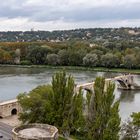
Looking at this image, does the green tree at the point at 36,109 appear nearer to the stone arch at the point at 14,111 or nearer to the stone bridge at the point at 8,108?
the stone bridge at the point at 8,108

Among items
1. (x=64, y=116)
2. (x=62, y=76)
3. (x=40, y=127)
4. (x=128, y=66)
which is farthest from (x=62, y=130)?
(x=128, y=66)

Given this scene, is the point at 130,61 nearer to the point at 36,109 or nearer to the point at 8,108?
the point at 8,108

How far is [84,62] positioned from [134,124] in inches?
3062

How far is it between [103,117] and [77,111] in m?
5.19

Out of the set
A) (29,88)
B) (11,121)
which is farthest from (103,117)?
(29,88)

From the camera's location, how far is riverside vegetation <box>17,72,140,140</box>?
3381cm

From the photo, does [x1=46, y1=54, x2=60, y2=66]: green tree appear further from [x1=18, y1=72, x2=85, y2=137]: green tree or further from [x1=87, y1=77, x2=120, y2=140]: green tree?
[x1=87, y1=77, x2=120, y2=140]: green tree

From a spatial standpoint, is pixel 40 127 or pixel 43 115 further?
pixel 43 115

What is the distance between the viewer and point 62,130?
38969mm

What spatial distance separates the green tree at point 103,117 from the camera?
33.2 meters

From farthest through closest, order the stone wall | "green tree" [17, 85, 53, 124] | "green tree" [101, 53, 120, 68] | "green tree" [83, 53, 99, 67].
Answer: "green tree" [83, 53, 99, 67]
"green tree" [101, 53, 120, 68]
"green tree" [17, 85, 53, 124]
the stone wall

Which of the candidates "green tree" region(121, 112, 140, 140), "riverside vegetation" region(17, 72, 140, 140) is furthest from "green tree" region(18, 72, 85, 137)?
"green tree" region(121, 112, 140, 140)

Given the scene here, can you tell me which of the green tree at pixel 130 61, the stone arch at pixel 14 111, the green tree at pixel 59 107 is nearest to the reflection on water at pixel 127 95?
the stone arch at pixel 14 111

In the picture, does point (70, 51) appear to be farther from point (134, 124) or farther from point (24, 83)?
point (134, 124)
